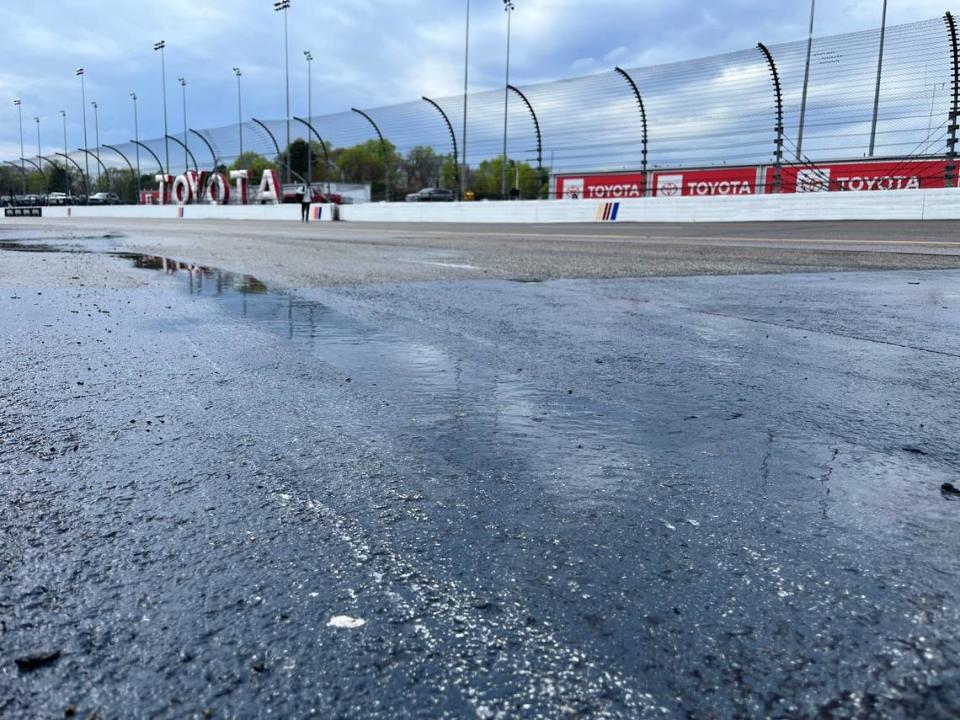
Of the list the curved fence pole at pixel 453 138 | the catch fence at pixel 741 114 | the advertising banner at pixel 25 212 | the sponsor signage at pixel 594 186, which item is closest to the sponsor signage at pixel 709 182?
the catch fence at pixel 741 114

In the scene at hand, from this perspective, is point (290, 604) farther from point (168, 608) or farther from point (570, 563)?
point (570, 563)

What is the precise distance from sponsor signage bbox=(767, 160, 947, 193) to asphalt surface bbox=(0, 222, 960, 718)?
77.0ft

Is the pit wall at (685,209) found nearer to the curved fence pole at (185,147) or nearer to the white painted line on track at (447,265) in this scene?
the white painted line on track at (447,265)

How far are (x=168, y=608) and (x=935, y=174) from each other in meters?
25.2

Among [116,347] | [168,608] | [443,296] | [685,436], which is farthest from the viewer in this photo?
[443,296]

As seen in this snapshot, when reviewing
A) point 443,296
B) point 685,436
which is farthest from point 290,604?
point 443,296

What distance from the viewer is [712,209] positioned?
24.2 metres

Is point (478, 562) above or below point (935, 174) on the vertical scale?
below

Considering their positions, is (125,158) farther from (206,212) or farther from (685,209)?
(685,209)

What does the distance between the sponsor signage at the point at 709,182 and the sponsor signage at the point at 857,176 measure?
1573 mm

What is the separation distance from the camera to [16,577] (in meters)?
1.59

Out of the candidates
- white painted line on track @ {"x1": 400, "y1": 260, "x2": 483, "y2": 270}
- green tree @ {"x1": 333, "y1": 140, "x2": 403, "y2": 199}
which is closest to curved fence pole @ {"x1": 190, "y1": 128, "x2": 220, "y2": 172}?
green tree @ {"x1": 333, "y1": 140, "x2": 403, "y2": 199}

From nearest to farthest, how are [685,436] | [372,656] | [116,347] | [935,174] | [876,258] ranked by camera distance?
[372,656] → [685,436] → [116,347] → [876,258] → [935,174]

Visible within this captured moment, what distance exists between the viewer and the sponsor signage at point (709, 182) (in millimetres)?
30161
